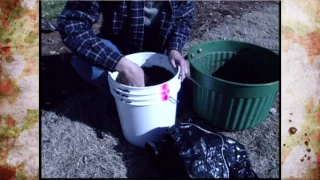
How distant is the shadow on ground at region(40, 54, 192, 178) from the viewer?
139 cm

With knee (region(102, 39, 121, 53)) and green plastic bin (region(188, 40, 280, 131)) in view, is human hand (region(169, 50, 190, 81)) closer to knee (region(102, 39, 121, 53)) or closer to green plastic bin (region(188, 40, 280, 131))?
green plastic bin (region(188, 40, 280, 131))

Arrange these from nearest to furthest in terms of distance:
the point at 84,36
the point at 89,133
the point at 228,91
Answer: the point at 84,36 < the point at 228,91 < the point at 89,133

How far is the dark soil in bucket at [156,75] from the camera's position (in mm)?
1358

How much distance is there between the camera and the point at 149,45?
4.84 ft

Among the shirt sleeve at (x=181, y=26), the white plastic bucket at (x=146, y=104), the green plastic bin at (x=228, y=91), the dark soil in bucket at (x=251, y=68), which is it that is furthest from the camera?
the dark soil in bucket at (x=251, y=68)

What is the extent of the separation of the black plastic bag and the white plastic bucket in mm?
76

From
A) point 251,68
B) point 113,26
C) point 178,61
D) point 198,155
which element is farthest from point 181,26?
point 198,155

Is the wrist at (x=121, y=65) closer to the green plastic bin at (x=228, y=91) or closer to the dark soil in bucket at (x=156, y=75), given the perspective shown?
the dark soil in bucket at (x=156, y=75)

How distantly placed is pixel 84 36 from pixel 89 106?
0.64 metres

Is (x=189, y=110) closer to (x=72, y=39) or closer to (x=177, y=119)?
(x=177, y=119)

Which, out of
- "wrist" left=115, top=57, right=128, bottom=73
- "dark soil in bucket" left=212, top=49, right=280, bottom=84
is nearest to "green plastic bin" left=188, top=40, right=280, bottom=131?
"dark soil in bucket" left=212, top=49, right=280, bottom=84

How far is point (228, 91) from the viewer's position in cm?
128

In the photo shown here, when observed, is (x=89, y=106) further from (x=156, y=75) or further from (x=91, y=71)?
(x=156, y=75)

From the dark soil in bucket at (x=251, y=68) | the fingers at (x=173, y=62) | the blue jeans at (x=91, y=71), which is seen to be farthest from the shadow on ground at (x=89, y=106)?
the fingers at (x=173, y=62)
